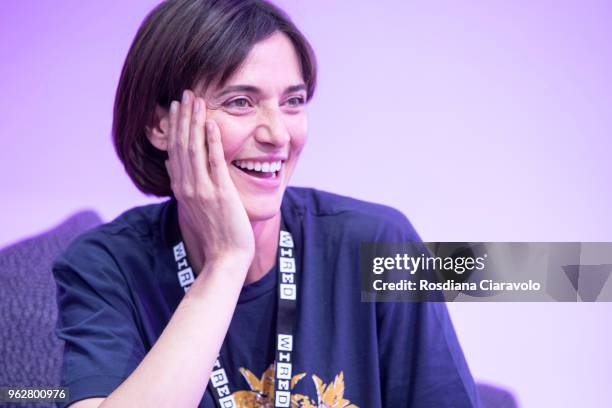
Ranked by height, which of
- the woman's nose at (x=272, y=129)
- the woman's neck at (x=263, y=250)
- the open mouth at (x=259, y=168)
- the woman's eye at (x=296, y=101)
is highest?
the woman's eye at (x=296, y=101)

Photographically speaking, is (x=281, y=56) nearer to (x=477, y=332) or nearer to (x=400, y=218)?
(x=400, y=218)

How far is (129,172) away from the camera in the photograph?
5.73 feet

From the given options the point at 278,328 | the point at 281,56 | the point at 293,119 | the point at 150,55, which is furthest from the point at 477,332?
the point at 150,55

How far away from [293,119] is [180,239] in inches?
13.8

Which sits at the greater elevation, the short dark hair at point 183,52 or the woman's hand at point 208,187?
the short dark hair at point 183,52

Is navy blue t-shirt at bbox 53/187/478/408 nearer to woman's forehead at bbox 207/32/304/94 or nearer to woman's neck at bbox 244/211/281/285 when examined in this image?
woman's neck at bbox 244/211/281/285

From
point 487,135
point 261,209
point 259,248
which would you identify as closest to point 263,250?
point 259,248

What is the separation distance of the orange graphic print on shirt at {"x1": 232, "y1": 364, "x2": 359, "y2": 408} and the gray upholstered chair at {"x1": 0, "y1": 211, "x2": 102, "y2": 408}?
0.53 meters

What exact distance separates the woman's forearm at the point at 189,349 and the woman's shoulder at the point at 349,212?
0.24 m

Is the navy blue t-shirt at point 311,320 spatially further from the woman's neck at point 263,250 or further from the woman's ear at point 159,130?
the woman's ear at point 159,130

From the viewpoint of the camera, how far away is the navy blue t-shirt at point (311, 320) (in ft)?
5.11

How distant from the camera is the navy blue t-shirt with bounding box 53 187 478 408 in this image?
1.56 metres

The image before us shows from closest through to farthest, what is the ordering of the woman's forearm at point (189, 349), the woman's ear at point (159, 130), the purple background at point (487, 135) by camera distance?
1. the woman's forearm at point (189, 349)
2. the woman's ear at point (159, 130)
3. the purple background at point (487, 135)

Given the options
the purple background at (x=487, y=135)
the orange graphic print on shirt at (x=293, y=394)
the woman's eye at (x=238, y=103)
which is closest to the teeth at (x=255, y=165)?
the woman's eye at (x=238, y=103)
